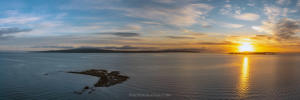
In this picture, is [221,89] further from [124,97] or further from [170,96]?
[124,97]

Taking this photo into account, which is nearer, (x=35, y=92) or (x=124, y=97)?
(x=124, y=97)

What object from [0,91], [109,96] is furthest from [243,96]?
[0,91]

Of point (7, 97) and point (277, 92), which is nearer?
point (7, 97)

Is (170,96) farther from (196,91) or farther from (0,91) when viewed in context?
(0,91)

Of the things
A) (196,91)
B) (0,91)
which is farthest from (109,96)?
(0,91)

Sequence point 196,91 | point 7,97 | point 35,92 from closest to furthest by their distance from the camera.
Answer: point 7,97, point 35,92, point 196,91

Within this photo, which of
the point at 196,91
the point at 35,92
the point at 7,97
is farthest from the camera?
the point at 196,91

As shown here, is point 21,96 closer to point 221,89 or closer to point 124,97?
point 124,97

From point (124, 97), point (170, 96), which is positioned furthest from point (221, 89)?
point (124, 97)
